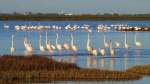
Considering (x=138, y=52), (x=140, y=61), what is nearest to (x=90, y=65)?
(x=140, y=61)

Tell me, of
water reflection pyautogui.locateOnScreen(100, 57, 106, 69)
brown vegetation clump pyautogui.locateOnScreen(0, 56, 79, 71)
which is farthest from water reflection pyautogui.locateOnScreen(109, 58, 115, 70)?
brown vegetation clump pyautogui.locateOnScreen(0, 56, 79, 71)

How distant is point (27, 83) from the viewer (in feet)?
86.6

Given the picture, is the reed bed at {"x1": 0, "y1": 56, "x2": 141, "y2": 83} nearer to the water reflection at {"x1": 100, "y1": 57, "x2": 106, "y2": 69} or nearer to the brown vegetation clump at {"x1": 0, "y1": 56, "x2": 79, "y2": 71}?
the brown vegetation clump at {"x1": 0, "y1": 56, "x2": 79, "y2": 71}

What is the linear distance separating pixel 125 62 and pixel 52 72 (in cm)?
1073

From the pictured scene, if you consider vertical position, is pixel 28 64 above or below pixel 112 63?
above

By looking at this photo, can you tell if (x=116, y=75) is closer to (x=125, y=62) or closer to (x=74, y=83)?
(x=74, y=83)

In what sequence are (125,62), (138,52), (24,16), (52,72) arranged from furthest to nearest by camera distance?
(24,16) → (138,52) → (125,62) → (52,72)

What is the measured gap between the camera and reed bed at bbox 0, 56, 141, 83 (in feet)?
89.6

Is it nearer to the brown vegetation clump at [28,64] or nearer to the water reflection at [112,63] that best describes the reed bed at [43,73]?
the brown vegetation clump at [28,64]

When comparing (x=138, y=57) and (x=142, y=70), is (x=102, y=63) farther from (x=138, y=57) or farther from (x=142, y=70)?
(x=142, y=70)

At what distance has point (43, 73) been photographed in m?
27.9

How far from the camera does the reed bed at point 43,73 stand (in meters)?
27.3

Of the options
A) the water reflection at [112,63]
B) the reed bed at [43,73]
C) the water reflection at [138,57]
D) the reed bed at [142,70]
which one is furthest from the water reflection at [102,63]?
the reed bed at [43,73]

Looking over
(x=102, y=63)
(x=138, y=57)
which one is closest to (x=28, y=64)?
(x=102, y=63)
